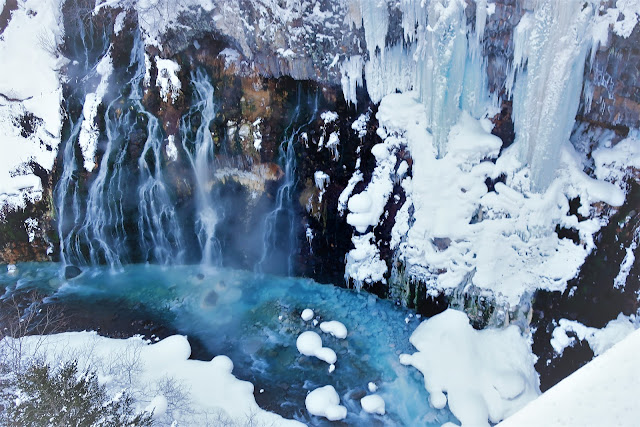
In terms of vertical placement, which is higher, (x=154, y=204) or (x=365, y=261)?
(x=154, y=204)

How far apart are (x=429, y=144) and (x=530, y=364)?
547 cm

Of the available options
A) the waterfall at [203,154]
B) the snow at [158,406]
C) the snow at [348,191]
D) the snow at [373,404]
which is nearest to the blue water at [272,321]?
the snow at [373,404]

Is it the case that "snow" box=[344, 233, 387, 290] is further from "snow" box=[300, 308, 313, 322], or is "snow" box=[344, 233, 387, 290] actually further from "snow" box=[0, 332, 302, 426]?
"snow" box=[0, 332, 302, 426]

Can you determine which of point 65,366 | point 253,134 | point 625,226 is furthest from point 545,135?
point 65,366

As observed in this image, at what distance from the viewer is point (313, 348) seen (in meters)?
10.1

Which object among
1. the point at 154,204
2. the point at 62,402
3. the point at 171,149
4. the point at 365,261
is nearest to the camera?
the point at 62,402

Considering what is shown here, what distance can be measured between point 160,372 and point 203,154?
628 cm

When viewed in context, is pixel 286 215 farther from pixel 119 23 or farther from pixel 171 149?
pixel 119 23

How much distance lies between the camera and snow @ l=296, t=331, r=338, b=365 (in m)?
9.91

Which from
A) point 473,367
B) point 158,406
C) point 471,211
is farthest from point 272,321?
point 471,211

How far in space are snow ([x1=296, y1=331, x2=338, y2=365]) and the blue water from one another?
15 cm

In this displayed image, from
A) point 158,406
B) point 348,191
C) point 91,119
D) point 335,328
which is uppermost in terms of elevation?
point 91,119

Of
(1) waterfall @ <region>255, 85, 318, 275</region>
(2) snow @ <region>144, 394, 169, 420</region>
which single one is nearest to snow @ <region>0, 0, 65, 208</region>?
(1) waterfall @ <region>255, 85, 318, 275</region>

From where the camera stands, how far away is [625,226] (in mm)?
8500
